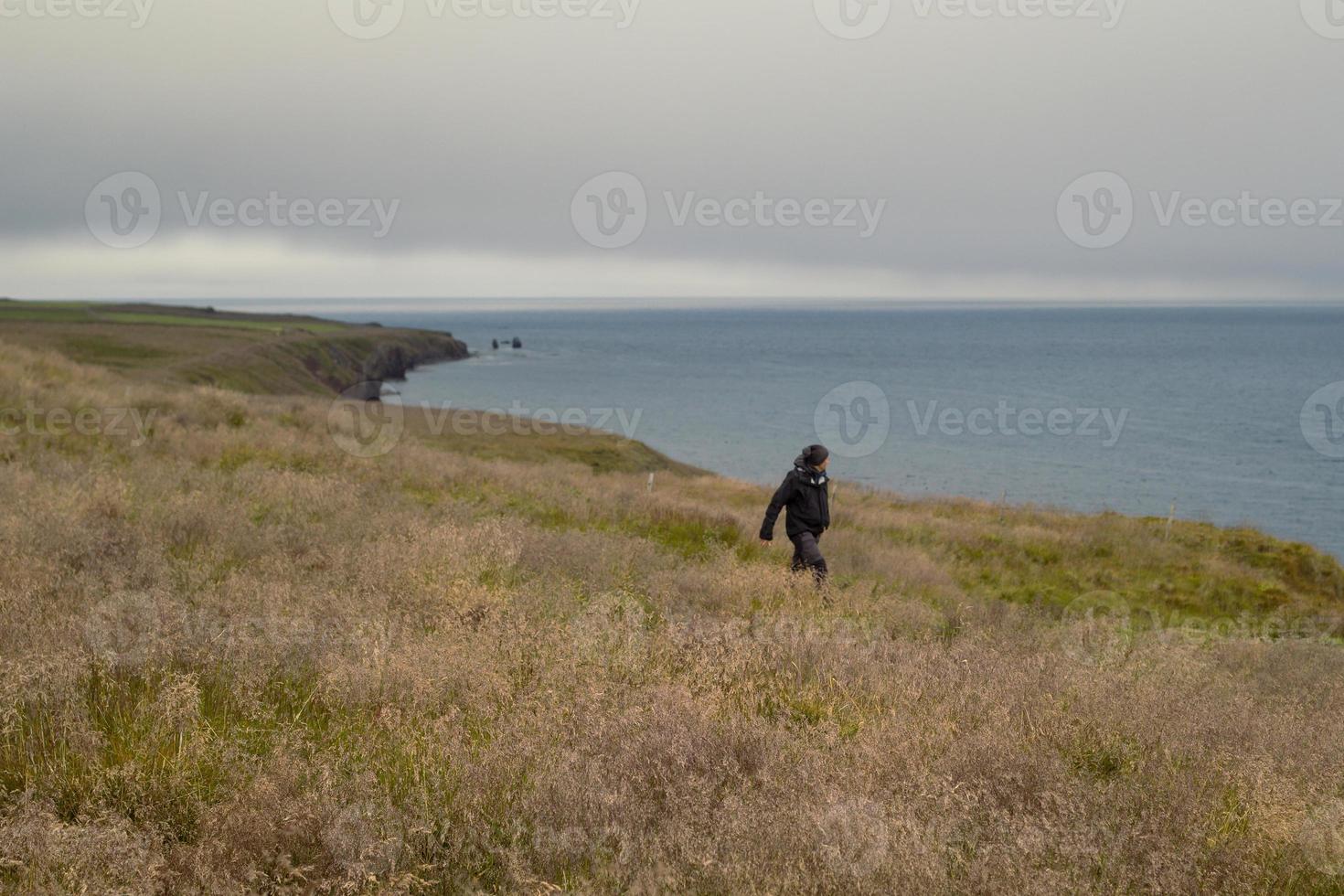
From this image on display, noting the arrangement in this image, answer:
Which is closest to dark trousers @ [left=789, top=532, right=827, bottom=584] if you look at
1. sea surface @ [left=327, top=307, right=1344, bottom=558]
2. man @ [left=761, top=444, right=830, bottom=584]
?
man @ [left=761, top=444, right=830, bottom=584]

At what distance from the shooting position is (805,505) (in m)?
11.4

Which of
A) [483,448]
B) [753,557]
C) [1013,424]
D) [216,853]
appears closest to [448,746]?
[216,853]

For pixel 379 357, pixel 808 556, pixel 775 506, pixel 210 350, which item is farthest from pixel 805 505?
pixel 379 357

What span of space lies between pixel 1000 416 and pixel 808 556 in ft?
222

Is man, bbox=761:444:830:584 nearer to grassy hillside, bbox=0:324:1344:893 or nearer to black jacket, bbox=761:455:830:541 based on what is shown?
black jacket, bbox=761:455:830:541

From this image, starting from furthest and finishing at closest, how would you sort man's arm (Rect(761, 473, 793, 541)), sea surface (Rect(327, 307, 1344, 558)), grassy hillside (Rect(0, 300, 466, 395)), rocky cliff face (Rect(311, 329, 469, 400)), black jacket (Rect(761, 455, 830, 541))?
rocky cliff face (Rect(311, 329, 469, 400)) < grassy hillside (Rect(0, 300, 466, 395)) < sea surface (Rect(327, 307, 1344, 558)) < black jacket (Rect(761, 455, 830, 541)) < man's arm (Rect(761, 473, 793, 541))

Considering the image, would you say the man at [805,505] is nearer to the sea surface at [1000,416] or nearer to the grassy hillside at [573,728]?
the grassy hillside at [573,728]

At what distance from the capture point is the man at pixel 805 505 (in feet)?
36.6

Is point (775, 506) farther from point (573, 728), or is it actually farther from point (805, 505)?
point (573, 728)

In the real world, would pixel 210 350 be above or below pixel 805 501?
above

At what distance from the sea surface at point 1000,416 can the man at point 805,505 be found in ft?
108

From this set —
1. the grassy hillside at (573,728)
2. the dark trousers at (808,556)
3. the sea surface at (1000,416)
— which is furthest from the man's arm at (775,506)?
the sea surface at (1000,416)

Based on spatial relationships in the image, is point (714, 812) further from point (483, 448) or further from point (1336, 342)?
point (1336, 342)

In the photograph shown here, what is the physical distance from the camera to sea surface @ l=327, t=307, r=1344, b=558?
44.5 metres
